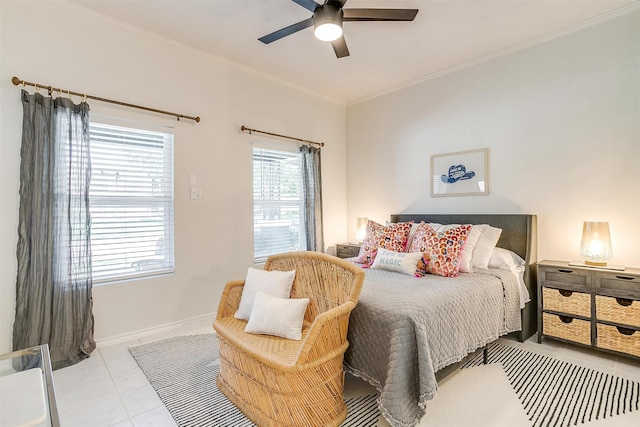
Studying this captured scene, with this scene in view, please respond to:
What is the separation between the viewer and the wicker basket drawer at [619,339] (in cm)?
233

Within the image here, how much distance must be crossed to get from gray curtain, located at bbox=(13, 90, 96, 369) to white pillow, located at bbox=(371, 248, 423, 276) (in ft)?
7.97

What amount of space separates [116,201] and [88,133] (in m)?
0.60

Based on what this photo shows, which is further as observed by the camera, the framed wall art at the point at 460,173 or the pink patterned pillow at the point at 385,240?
the framed wall art at the point at 460,173

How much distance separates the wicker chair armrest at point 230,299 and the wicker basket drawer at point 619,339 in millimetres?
2793

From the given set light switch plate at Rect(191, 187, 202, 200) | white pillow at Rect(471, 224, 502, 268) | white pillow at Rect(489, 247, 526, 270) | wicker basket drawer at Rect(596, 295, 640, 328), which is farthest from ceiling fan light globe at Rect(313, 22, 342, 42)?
wicker basket drawer at Rect(596, 295, 640, 328)

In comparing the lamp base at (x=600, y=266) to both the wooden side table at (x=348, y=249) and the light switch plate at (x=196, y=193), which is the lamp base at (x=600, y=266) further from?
the light switch plate at (x=196, y=193)

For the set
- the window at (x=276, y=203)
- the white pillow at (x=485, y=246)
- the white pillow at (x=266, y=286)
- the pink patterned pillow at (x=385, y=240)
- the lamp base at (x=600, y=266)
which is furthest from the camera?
the window at (x=276, y=203)

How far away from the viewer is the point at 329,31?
216 centimetres

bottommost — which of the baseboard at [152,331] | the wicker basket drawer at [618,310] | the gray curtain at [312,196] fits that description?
the baseboard at [152,331]

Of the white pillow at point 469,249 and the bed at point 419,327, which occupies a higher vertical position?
the white pillow at point 469,249

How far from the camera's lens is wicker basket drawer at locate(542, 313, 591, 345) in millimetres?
2540

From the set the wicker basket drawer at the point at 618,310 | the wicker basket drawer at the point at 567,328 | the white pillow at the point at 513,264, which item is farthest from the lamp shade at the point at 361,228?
the wicker basket drawer at the point at 618,310

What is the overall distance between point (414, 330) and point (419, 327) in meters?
0.03

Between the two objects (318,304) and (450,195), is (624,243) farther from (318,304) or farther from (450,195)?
(318,304)
